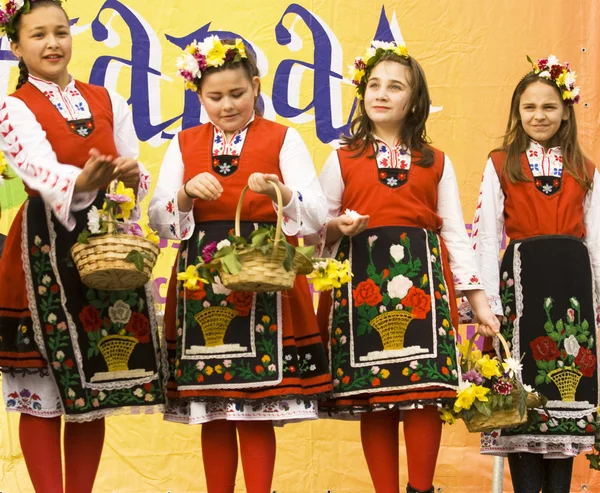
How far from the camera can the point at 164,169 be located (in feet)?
12.1

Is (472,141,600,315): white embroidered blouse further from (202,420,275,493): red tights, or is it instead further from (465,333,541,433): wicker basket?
(202,420,275,493): red tights

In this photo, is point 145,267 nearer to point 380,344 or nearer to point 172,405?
point 172,405

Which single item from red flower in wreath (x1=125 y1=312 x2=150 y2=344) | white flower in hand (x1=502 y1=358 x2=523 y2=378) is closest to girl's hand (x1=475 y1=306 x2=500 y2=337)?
white flower in hand (x1=502 y1=358 x2=523 y2=378)

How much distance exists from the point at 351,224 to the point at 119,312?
791 millimetres

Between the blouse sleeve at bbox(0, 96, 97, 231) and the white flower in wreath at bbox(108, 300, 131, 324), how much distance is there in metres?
0.31

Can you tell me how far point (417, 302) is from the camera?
145 inches

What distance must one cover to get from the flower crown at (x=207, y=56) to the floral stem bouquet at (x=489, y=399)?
4.26 feet

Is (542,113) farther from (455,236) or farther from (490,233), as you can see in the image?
(455,236)

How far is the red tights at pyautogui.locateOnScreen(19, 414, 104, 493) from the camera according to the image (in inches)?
136

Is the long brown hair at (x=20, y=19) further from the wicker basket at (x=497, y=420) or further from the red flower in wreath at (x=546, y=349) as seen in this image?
the red flower in wreath at (x=546, y=349)

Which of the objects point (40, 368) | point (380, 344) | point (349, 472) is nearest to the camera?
point (40, 368)

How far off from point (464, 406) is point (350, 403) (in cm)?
37

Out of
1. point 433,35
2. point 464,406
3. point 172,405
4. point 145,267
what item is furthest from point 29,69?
point 433,35

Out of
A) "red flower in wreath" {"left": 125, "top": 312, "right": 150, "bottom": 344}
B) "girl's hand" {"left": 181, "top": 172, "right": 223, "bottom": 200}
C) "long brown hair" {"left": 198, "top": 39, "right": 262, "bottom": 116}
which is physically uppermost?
"long brown hair" {"left": 198, "top": 39, "right": 262, "bottom": 116}
